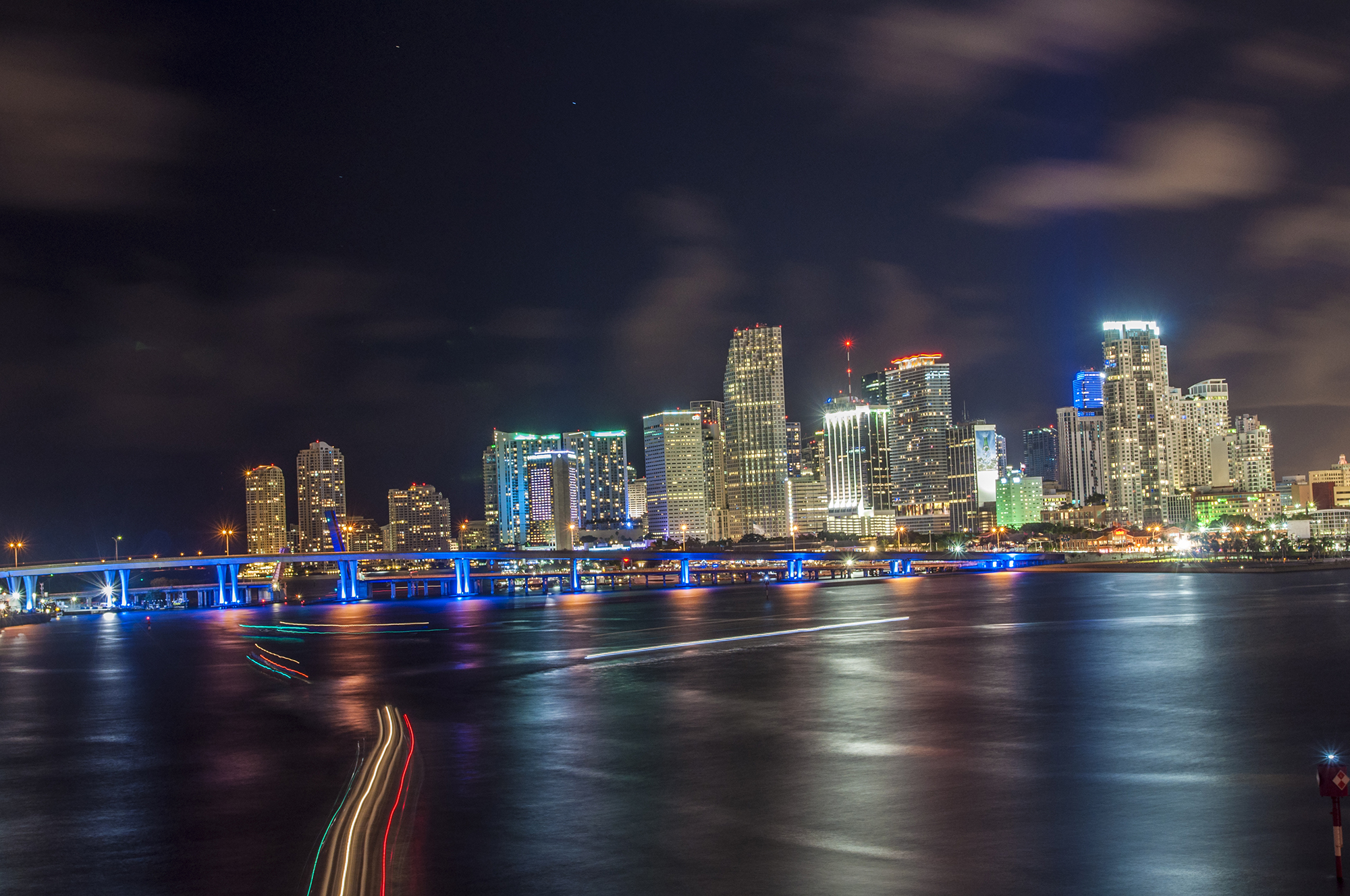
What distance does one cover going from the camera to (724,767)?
23375 mm

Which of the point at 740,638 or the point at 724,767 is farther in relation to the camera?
the point at 740,638

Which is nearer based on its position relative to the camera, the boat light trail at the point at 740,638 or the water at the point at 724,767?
the water at the point at 724,767

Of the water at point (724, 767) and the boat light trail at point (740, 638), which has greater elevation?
the water at point (724, 767)

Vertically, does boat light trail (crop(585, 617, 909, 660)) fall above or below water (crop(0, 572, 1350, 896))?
below

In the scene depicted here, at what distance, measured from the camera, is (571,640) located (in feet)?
208

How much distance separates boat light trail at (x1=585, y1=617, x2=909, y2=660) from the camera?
53406 mm

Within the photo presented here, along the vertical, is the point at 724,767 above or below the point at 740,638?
above

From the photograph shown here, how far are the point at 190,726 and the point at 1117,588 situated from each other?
102 m

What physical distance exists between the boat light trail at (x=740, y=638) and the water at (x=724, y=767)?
2403 millimetres

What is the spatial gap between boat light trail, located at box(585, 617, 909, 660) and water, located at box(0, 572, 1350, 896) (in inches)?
94.6

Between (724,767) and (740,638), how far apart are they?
38850mm

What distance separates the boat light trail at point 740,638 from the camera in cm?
5341

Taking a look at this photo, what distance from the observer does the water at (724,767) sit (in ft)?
51.6

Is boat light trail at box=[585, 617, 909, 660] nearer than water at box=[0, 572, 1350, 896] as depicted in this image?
No
